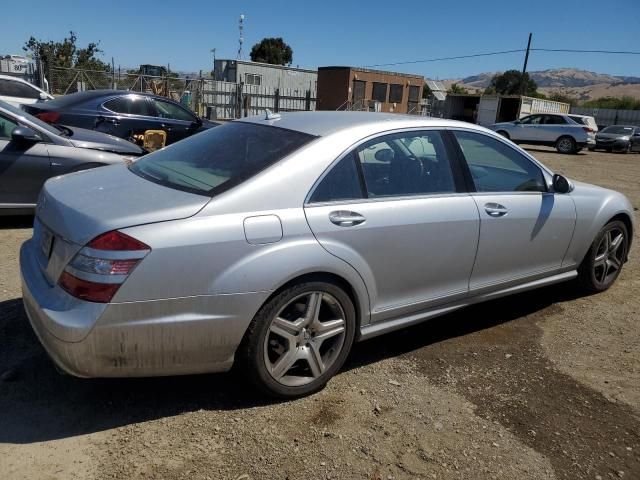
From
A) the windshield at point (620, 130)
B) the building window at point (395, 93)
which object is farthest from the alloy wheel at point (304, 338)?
the building window at point (395, 93)

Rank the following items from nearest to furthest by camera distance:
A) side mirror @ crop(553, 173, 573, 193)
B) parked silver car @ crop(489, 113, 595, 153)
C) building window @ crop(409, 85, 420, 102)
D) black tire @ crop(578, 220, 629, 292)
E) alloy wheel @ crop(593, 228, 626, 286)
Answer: side mirror @ crop(553, 173, 573, 193) → black tire @ crop(578, 220, 629, 292) → alloy wheel @ crop(593, 228, 626, 286) → parked silver car @ crop(489, 113, 595, 153) → building window @ crop(409, 85, 420, 102)

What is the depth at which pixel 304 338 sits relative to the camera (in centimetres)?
297

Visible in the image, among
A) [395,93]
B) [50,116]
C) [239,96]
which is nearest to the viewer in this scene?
[50,116]

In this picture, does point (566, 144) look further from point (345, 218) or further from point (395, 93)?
point (345, 218)

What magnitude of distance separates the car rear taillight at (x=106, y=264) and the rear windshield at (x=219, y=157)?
0.49 meters

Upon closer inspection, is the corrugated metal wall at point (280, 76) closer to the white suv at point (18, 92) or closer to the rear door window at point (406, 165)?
the white suv at point (18, 92)

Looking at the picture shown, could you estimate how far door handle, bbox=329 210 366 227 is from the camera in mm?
2951

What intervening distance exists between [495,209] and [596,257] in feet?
5.55

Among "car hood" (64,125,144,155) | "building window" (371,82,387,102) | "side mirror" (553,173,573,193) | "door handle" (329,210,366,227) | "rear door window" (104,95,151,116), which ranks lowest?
"car hood" (64,125,144,155)

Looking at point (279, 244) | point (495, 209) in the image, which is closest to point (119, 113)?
point (495, 209)

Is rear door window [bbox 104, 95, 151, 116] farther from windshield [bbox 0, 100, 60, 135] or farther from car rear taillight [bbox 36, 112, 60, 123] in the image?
windshield [bbox 0, 100, 60, 135]

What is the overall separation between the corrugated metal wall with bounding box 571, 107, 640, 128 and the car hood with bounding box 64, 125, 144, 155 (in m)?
43.4

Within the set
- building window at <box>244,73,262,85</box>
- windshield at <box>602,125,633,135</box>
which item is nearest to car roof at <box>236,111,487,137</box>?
windshield at <box>602,125,633,135</box>

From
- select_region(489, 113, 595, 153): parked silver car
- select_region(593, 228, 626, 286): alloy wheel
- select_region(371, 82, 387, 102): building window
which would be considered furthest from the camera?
select_region(371, 82, 387, 102): building window
